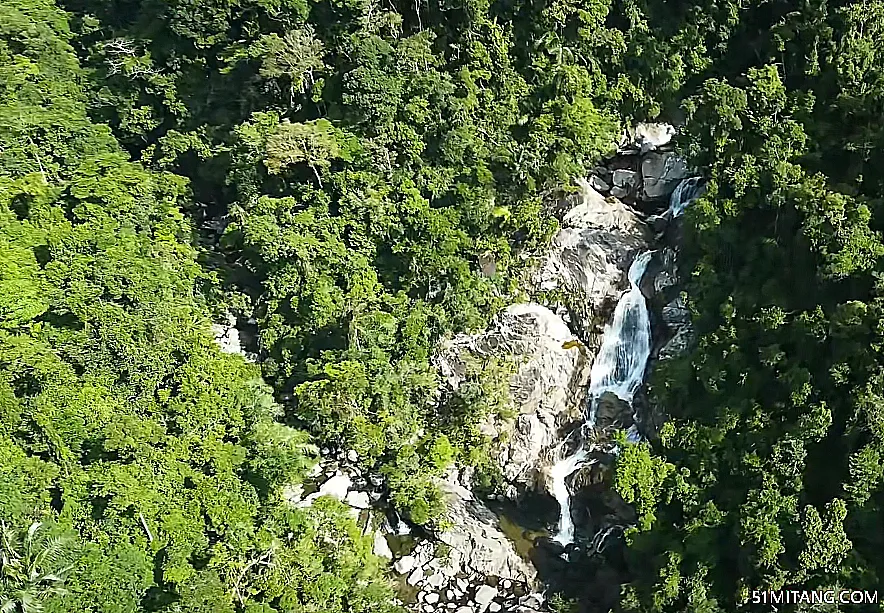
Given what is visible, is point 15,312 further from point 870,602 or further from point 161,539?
point 870,602

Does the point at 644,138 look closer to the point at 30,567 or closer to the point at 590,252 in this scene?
the point at 590,252

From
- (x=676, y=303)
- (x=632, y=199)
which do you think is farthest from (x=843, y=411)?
(x=632, y=199)

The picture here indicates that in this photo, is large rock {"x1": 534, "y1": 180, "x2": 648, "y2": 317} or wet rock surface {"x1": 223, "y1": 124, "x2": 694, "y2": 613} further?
large rock {"x1": 534, "y1": 180, "x2": 648, "y2": 317}

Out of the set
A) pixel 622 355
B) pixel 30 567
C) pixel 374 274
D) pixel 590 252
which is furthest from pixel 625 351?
pixel 30 567

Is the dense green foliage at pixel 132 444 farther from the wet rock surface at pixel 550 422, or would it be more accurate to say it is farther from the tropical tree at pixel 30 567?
the wet rock surface at pixel 550 422

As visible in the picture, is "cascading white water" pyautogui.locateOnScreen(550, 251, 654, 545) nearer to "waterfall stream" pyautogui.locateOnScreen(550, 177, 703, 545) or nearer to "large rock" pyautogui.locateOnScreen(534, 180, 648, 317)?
"waterfall stream" pyautogui.locateOnScreen(550, 177, 703, 545)

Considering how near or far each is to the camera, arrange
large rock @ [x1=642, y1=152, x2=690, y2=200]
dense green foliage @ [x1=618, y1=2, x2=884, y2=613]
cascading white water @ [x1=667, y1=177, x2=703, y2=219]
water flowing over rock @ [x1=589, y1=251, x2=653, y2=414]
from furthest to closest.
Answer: large rock @ [x1=642, y1=152, x2=690, y2=200] → cascading white water @ [x1=667, y1=177, x2=703, y2=219] → water flowing over rock @ [x1=589, y1=251, x2=653, y2=414] → dense green foliage @ [x1=618, y1=2, x2=884, y2=613]

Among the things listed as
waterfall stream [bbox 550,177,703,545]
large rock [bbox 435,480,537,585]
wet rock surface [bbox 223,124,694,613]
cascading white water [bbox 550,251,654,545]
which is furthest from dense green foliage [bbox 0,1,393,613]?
cascading white water [bbox 550,251,654,545]
